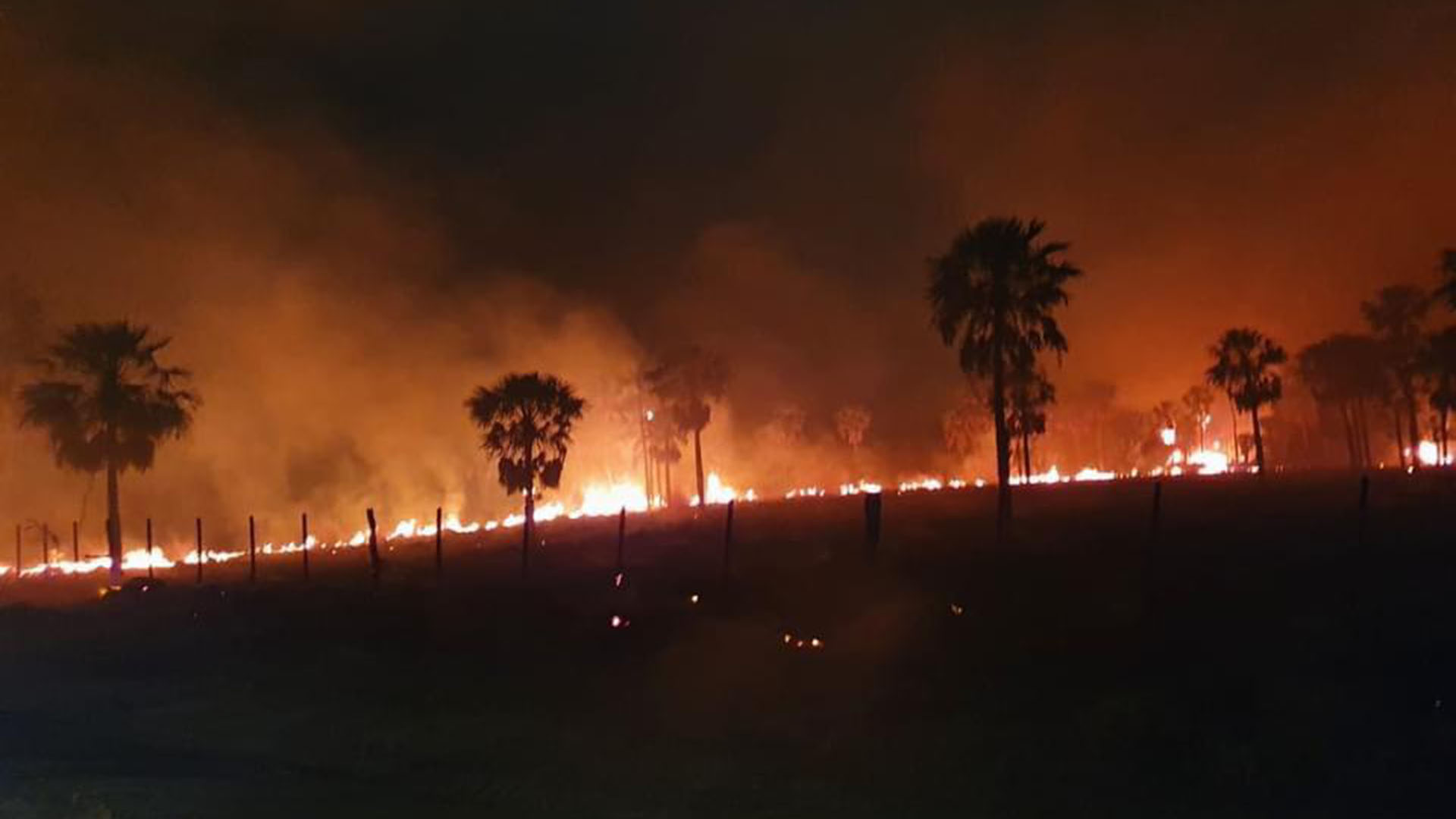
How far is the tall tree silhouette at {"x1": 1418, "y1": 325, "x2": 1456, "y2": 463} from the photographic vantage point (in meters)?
56.8

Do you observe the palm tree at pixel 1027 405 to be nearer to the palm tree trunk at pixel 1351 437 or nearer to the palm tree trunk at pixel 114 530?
the palm tree trunk at pixel 1351 437

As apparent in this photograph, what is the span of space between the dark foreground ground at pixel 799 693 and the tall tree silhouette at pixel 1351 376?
6842 centimetres

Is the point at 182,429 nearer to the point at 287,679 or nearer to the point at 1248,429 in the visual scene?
the point at 287,679

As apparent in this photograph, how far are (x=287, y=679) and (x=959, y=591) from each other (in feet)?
33.8

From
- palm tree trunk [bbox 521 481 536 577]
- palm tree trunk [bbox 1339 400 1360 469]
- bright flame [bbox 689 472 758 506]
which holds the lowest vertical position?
palm tree trunk [bbox 521 481 536 577]

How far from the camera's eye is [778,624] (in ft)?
60.8

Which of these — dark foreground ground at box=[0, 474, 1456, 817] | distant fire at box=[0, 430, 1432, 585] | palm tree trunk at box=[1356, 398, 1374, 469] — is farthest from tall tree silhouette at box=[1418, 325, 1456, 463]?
dark foreground ground at box=[0, 474, 1456, 817]

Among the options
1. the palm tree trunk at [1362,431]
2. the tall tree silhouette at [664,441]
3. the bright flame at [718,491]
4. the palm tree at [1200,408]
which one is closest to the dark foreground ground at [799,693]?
the tall tree silhouette at [664,441]

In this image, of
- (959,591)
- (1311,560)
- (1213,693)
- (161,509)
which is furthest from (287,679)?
(161,509)

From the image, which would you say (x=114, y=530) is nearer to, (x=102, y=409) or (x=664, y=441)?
(x=102, y=409)

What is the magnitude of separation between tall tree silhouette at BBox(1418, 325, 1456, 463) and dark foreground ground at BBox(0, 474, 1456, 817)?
34.2 metres

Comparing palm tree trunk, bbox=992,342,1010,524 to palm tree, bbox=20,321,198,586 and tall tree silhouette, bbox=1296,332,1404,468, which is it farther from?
tall tree silhouette, bbox=1296,332,1404,468

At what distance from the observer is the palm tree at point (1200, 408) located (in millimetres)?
120250

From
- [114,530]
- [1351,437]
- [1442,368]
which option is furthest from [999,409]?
[1351,437]
